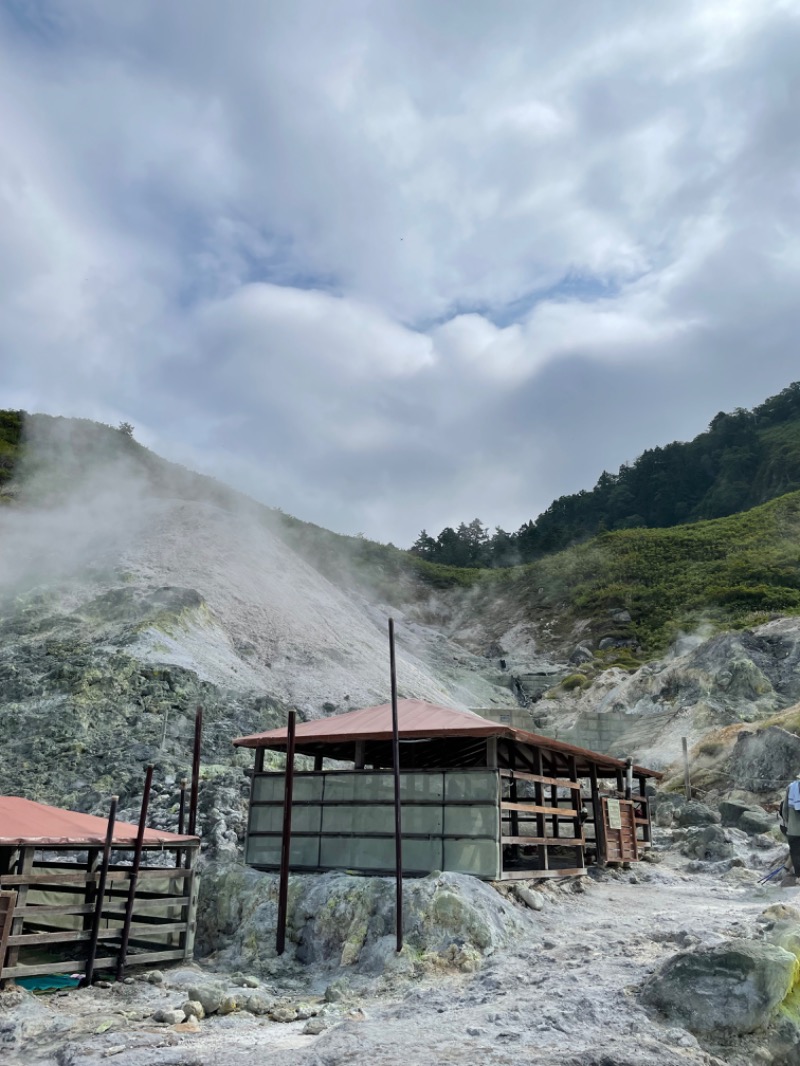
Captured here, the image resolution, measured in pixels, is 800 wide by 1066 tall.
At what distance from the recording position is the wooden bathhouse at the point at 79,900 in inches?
424

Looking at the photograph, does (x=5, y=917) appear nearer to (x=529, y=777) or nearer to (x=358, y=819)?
(x=358, y=819)

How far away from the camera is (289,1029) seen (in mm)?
9102

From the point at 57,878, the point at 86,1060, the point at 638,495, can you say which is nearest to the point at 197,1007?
the point at 86,1060

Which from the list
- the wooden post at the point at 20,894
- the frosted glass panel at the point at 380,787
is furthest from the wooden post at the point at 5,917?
the frosted glass panel at the point at 380,787

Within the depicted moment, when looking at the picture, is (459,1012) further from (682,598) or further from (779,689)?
(682,598)

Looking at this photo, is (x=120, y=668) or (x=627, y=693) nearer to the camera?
(x=120, y=668)

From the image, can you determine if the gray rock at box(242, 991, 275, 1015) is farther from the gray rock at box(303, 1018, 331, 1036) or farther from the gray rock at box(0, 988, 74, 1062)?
the gray rock at box(0, 988, 74, 1062)

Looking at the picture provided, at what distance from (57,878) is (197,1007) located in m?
2.90

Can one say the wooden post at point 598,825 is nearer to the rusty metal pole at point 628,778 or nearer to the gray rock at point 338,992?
the rusty metal pole at point 628,778

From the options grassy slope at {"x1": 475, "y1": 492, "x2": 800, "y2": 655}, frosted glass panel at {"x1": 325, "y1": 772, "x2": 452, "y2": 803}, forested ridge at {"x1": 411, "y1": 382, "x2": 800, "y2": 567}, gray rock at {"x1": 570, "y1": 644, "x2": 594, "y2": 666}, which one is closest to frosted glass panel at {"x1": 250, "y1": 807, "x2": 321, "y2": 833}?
frosted glass panel at {"x1": 325, "y1": 772, "x2": 452, "y2": 803}

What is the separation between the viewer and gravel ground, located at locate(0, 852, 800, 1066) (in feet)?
25.0

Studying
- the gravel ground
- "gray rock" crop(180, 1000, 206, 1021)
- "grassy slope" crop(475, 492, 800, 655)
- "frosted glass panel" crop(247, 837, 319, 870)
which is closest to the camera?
the gravel ground

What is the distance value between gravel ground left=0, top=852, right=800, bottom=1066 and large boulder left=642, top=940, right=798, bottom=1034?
0.23m

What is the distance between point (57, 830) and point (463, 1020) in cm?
650
